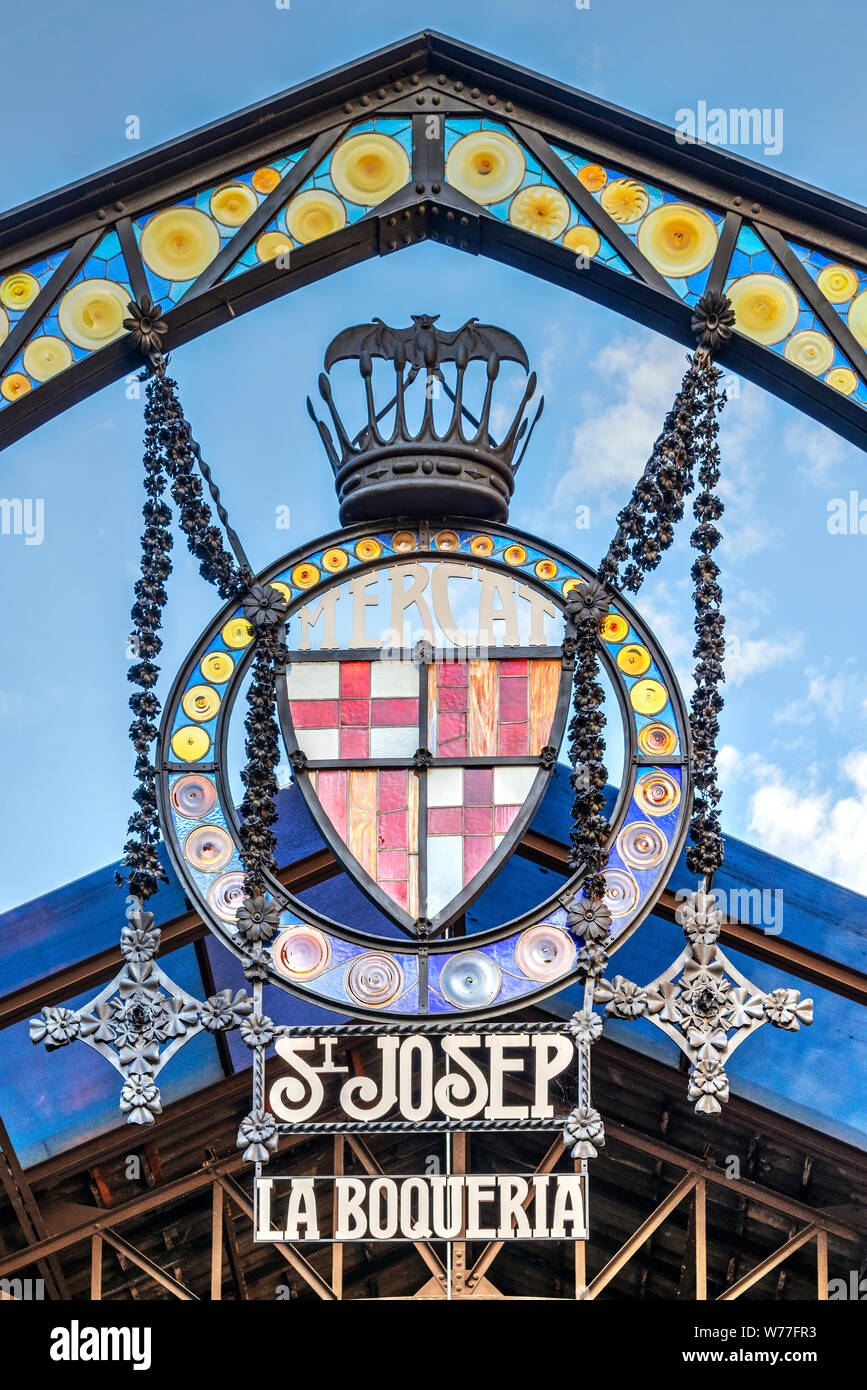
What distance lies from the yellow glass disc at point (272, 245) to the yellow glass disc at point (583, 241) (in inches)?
60.5

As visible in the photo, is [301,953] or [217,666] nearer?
[301,953]

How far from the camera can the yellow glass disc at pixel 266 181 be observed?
12.1 meters

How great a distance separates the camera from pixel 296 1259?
18.8 meters

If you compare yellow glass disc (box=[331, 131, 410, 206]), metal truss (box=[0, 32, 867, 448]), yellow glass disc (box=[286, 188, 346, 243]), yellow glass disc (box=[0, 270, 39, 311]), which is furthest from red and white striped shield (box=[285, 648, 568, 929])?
yellow glass disc (box=[331, 131, 410, 206])

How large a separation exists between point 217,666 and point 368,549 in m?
1.12

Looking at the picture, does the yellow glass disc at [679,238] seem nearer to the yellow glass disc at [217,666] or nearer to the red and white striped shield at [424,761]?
the red and white striped shield at [424,761]

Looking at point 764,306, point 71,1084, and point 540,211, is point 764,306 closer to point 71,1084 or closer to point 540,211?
point 540,211

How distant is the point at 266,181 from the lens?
12.2 metres

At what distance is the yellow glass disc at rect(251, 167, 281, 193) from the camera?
12141 mm

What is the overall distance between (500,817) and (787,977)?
18.6 feet

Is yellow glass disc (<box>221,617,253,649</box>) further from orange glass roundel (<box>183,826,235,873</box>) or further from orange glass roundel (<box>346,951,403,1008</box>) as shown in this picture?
orange glass roundel (<box>346,951,403,1008</box>)

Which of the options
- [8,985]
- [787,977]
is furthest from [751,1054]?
[8,985]

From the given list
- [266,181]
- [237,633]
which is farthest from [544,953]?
[266,181]
